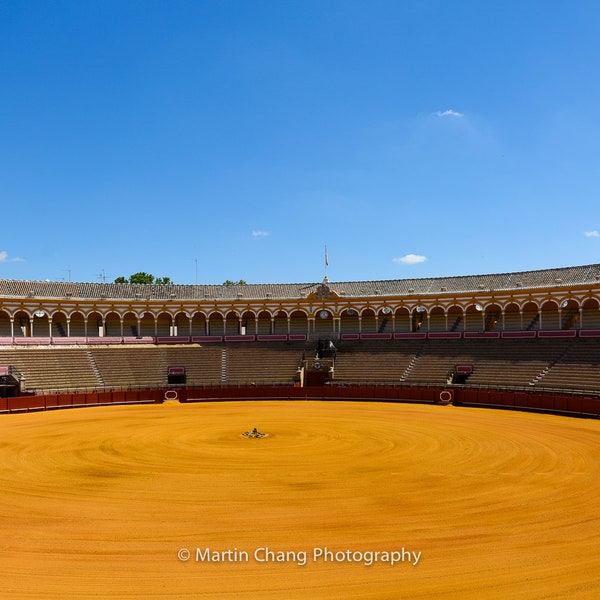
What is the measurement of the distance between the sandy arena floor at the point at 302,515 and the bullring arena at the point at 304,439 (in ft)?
0.24

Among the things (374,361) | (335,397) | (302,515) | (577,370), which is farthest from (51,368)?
(577,370)

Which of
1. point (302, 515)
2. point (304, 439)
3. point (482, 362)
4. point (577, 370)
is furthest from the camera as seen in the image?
point (482, 362)

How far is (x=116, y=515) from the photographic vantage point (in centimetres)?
1338

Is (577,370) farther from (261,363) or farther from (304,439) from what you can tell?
(261,363)

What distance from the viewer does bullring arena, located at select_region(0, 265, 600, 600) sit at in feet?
33.9

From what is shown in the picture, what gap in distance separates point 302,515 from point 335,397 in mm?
30566

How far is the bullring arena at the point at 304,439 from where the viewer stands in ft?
33.9

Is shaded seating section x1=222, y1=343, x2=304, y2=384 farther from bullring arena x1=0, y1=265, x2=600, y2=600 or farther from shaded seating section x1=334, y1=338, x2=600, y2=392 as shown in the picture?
shaded seating section x1=334, y1=338, x2=600, y2=392

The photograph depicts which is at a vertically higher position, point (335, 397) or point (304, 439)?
point (304, 439)

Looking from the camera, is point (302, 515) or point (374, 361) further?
point (374, 361)

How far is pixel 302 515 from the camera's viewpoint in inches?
520

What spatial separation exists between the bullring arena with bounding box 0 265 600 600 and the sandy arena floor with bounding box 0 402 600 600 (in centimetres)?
7

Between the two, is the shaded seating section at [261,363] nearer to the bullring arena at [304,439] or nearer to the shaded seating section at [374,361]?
the bullring arena at [304,439]

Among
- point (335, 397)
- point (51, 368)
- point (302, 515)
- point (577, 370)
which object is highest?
point (51, 368)
